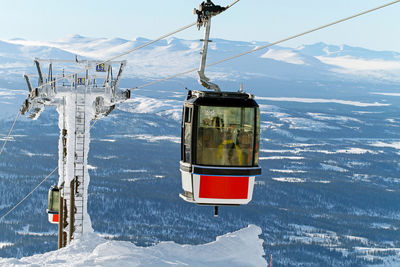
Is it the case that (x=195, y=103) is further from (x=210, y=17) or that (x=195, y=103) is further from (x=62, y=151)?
(x=62, y=151)

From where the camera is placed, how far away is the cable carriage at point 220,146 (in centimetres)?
1959

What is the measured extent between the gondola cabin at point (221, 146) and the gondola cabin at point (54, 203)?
44.7 feet

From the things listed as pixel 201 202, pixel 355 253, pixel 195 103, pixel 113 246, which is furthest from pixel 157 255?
pixel 355 253

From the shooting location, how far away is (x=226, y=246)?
26625 mm

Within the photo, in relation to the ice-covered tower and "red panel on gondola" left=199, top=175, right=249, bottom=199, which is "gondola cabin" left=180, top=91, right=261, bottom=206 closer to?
"red panel on gondola" left=199, top=175, right=249, bottom=199

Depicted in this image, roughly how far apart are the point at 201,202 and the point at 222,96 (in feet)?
10.5

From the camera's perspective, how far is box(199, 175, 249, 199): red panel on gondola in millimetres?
19656

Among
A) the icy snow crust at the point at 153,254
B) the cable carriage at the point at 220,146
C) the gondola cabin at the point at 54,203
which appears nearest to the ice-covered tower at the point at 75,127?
the gondola cabin at the point at 54,203

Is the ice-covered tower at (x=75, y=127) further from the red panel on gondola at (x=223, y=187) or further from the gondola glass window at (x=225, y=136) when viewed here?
the red panel on gondola at (x=223, y=187)

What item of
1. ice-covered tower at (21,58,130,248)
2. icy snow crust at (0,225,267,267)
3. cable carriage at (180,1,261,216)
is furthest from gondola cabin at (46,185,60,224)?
cable carriage at (180,1,261,216)

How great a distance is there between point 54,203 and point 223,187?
48.3 feet

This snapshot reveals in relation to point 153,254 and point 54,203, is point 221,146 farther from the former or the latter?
point 54,203

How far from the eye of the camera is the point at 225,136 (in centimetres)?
1994

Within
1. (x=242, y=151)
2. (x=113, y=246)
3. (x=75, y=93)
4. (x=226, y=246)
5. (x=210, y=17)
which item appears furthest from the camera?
(x=75, y=93)
